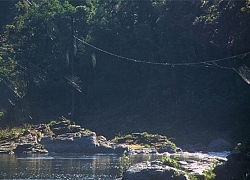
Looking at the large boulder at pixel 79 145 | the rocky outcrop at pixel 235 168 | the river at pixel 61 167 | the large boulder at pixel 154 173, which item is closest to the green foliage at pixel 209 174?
the rocky outcrop at pixel 235 168

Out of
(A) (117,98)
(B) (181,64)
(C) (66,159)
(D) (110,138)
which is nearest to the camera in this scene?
(C) (66,159)

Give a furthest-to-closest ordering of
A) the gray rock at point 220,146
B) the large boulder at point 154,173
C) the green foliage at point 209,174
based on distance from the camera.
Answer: the gray rock at point 220,146, the large boulder at point 154,173, the green foliage at point 209,174

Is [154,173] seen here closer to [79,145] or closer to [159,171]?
[159,171]

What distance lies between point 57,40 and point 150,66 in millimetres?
12364

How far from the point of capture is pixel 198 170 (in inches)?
1195

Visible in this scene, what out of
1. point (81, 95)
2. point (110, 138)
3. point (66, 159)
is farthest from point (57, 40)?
point (66, 159)

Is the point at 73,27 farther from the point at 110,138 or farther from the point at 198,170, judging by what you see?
the point at 198,170

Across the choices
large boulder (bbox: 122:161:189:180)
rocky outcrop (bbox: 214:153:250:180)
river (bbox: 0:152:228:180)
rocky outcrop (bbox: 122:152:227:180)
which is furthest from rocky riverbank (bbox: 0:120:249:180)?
rocky outcrop (bbox: 214:153:250:180)

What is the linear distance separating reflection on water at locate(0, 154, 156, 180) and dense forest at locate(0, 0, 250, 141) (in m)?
18.2

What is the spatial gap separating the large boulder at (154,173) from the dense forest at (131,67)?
32.4m

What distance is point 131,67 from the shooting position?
77.4 m

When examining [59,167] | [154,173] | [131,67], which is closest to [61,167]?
[59,167]

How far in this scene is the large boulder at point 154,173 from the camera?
28480 millimetres

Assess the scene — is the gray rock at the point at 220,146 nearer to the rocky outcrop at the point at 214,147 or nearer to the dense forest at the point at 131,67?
the rocky outcrop at the point at 214,147
